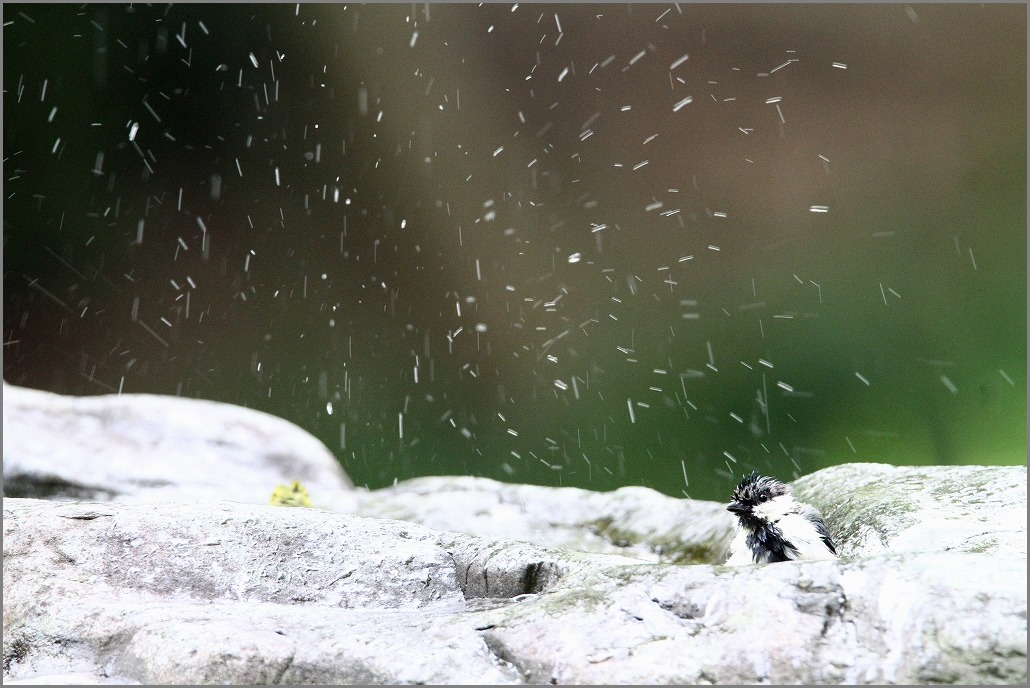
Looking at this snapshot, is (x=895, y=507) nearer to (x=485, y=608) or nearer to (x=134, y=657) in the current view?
(x=485, y=608)

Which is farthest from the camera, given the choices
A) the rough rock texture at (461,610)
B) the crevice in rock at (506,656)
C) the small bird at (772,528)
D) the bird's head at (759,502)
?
the bird's head at (759,502)

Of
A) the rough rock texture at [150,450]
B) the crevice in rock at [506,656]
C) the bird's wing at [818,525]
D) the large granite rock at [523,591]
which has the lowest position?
the crevice in rock at [506,656]

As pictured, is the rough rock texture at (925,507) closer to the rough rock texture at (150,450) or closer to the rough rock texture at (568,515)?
the rough rock texture at (568,515)

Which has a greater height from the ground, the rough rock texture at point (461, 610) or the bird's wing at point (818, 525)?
the bird's wing at point (818, 525)

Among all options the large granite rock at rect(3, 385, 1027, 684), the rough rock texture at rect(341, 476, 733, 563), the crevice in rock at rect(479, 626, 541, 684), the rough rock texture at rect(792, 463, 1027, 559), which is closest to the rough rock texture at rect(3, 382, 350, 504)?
the rough rock texture at rect(341, 476, 733, 563)

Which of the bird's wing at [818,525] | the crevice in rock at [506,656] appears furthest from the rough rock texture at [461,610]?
the bird's wing at [818,525]

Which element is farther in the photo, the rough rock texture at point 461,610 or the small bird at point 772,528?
the small bird at point 772,528
